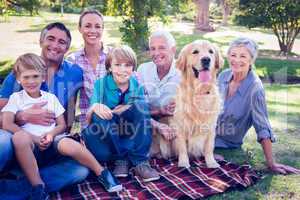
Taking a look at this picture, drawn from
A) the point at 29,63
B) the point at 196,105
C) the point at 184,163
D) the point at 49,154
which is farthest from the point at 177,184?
the point at 29,63

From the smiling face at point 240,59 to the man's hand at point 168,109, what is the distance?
78 centimetres

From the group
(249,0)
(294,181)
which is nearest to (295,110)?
(294,181)

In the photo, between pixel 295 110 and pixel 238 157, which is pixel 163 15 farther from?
pixel 238 157

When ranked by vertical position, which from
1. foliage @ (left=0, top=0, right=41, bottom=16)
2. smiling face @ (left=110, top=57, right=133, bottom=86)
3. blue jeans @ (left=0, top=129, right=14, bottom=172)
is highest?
foliage @ (left=0, top=0, right=41, bottom=16)

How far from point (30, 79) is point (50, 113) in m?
0.35

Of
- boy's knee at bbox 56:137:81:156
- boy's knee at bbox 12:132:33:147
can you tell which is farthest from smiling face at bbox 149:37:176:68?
boy's knee at bbox 12:132:33:147

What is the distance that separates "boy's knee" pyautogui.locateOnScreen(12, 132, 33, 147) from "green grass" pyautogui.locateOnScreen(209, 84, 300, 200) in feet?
5.38

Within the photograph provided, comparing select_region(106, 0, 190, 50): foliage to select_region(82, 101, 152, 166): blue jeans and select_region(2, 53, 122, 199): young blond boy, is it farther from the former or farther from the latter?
select_region(2, 53, 122, 199): young blond boy

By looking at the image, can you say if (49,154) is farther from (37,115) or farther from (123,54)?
(123,54)

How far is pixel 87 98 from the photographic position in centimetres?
450

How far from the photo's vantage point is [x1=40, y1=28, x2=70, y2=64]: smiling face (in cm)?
392

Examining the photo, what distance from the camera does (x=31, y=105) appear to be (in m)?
3.43

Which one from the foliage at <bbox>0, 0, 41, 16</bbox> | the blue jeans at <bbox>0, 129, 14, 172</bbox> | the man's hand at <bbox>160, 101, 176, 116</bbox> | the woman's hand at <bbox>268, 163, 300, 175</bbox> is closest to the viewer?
the blue jeans at <bbox>0, 129, 14, 172</bbox>

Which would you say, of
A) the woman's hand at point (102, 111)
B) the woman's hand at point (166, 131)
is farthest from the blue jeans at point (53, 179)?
the woman's hand at point (166, 131)
